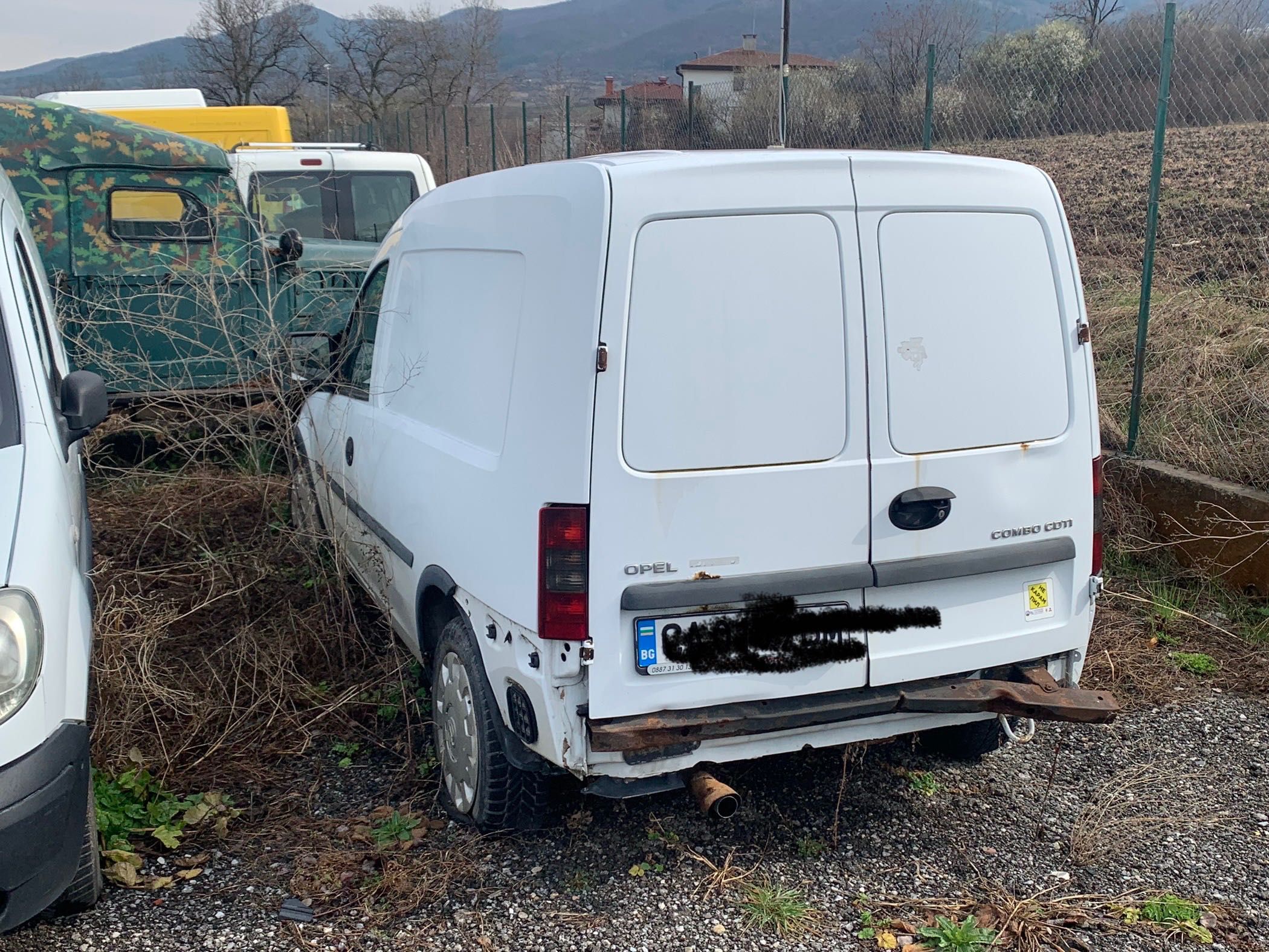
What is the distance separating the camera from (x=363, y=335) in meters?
4.74

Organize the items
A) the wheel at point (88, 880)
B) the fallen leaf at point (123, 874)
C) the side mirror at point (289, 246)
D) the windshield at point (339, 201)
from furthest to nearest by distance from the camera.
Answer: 1. the windshield at point (339, 201)
2. the side mirror at point (289, 246)
3. the fallen leaf at point (123, 874)
4. the wheel at point (88, 880)

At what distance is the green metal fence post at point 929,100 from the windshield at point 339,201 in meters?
4.63

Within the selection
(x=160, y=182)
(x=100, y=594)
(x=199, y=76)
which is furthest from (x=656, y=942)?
(x=199, y=76)

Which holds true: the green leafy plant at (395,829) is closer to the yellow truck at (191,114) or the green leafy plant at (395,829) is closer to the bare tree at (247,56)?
the yellow truck at (191,114)

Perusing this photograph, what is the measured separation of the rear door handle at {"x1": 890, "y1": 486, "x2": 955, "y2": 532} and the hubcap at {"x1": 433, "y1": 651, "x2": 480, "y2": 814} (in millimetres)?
1420

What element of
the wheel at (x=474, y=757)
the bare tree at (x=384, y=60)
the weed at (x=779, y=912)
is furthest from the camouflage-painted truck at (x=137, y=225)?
the bare tree at (x=384, y=60)

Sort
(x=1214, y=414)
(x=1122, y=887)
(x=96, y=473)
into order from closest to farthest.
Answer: (x=1122, y=887), (x=1214, y=414), (x=96, y=473)

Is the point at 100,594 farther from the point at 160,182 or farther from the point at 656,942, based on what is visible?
the point at 160,182

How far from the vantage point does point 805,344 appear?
3000 mm

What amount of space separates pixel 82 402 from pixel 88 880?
4.79ft

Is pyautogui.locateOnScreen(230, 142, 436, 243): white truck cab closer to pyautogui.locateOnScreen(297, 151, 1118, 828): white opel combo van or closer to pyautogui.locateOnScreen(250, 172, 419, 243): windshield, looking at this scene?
pyautogui.locateOnScreen(250, 172, 419, 243): windshield

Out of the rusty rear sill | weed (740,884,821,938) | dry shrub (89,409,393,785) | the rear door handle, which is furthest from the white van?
the rear door handle

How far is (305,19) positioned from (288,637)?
48.1m

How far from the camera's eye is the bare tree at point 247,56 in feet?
140
